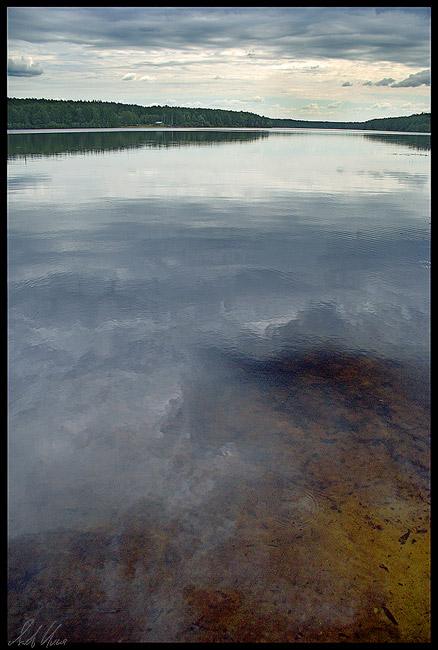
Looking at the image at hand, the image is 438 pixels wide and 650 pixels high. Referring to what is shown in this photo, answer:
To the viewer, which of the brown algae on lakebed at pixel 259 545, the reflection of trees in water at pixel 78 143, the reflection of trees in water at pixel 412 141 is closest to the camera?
the brown algae on lakebed at pixel 259 545

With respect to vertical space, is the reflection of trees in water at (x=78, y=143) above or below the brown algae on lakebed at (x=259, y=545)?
above

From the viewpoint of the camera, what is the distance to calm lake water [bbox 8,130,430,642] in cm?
410

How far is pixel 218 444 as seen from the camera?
5973 mm

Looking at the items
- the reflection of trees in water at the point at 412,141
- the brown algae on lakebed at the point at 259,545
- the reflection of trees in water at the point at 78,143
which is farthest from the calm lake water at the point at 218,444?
the reflection of trees in water at the point at 412,141

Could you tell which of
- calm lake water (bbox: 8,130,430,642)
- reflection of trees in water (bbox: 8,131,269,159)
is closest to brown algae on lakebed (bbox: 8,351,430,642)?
calm lake water (bbox: 8,130,430,642)

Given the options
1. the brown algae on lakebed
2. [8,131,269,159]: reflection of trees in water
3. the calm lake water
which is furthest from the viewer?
[8,131,269,159]: reflection of trees in water

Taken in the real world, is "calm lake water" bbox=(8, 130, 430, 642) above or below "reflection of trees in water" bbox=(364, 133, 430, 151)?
below

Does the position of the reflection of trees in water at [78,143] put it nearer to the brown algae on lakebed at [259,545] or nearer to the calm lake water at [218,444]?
the calm lake water at [218,444]

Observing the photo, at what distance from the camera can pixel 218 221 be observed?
18.3 m

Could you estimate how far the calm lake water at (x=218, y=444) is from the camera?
4.10 metres

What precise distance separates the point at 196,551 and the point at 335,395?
130 inches

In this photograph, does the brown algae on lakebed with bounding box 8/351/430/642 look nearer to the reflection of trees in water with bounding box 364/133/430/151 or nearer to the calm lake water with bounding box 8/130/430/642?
the calm lake water with bounding box 8/130/430/642

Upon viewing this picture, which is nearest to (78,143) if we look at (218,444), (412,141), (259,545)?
(412,141)

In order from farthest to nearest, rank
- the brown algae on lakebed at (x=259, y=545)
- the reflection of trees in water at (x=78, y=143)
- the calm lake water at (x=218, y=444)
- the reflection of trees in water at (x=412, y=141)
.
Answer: the reflection of trees in water at (x=412, y=141) < the reflection of trees in water at (x=78, y=143) < the calm lake water at (x=218, y=444) < the brown algae on lakebed at (x=259, y=545)
